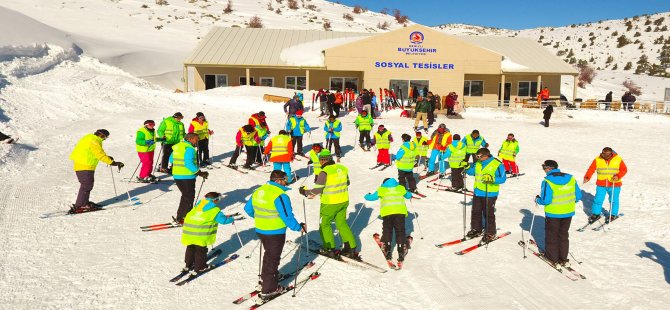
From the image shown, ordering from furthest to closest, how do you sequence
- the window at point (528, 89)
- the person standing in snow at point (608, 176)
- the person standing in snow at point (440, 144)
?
the window at point (528, 89)
the person standing in snow at point (440, 144)
the person standing in snow at point (608, 176)

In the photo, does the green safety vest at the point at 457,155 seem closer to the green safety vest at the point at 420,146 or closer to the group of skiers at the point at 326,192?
the group of skiers at the point at 326,192

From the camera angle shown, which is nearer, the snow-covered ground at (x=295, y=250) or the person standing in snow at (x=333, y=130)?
the snow-covered ground at (x=295, y=250)

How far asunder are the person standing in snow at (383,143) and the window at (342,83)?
16818 millimetres

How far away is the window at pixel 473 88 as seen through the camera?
31391 millimetres

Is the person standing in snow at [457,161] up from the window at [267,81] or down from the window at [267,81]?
down

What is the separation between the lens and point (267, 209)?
594 cm

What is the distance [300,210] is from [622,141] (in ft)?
49.6

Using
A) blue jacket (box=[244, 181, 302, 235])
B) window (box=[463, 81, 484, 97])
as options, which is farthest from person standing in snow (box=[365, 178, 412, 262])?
window (box=[463, 81, 484, 97])

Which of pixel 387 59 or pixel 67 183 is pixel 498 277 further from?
pixel 387 59

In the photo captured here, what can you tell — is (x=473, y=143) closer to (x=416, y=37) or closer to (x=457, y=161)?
(x=457, y=161)

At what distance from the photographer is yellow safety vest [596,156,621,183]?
927cm

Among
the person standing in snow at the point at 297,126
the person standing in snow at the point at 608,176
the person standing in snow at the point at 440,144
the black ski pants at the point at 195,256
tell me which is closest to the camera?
the black ski pants at the point at 195,256

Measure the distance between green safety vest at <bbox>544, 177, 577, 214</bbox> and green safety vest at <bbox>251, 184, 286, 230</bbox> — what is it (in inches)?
167

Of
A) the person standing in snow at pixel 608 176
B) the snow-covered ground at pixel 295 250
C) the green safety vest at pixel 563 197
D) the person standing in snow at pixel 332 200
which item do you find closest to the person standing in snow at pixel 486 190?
the snow-covered ground at pixel 295 250
